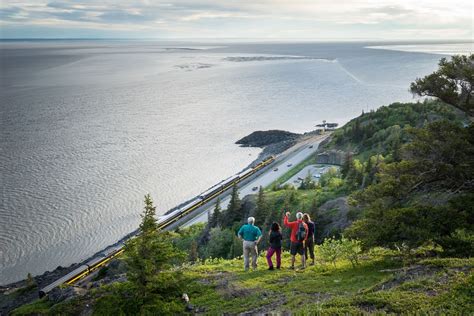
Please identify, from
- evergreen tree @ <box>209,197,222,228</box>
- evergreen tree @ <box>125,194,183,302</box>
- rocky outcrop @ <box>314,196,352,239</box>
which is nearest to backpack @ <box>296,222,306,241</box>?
evergreen tree @ <box>125,194,183,302</box>

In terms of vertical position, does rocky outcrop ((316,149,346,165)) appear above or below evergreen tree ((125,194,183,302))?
below

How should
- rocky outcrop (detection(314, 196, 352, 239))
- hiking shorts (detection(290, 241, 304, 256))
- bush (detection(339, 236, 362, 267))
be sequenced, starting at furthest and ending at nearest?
rocky outcrop (detection(314, 196, 352, 239))
hiking shorts (detection(290, 241, 304, 256))
bush (detection(339, 236, 362, 267))

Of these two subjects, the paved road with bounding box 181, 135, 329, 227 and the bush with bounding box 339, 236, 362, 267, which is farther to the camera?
the paved road with bounding box 181, 135, 329, 227

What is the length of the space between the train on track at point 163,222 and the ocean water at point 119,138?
11.8 ft

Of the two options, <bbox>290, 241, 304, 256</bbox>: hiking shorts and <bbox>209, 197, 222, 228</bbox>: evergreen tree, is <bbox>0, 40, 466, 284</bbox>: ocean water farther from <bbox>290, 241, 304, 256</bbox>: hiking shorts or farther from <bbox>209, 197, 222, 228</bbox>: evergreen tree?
<bbox>290, 241, 304, 256</bbox>: hiking shorts

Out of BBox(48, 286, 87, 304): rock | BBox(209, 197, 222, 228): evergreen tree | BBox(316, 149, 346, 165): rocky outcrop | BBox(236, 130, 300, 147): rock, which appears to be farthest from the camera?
BBox(236, 130, 300, 147): rock

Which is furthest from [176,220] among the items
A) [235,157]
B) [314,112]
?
[314,112]

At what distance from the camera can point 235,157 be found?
2731 inches

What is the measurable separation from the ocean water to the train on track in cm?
359

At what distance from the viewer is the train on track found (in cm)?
2892

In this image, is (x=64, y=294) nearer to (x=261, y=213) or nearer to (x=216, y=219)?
(x=261, y=213)

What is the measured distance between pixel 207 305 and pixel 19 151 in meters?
60.2

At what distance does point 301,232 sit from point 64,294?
7.12 m

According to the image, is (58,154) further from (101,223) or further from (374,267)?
(374,267)
